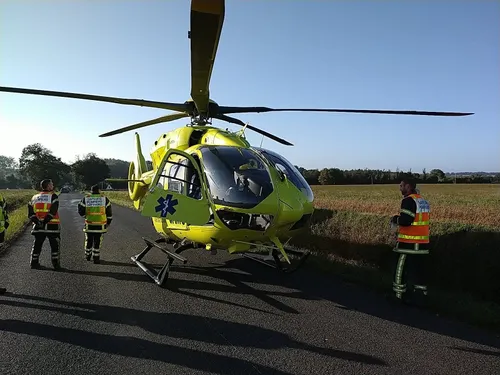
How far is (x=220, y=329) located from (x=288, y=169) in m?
3.18

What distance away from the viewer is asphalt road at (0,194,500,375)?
4055mm

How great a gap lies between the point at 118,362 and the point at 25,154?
94.5m

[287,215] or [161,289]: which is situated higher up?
[287,215]

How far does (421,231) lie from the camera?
21.1 feet

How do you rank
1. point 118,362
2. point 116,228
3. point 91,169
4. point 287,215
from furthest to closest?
point 91,169 → point 116,228 → point 287,215 → point 118,362

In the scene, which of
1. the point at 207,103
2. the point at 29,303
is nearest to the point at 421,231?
the point at 207,103

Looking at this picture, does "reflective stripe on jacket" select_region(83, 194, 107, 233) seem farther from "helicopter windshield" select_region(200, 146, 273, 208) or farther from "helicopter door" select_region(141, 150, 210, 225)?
"helicopter windshield" select_region(200, 146, 273, 208)

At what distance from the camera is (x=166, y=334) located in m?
4.84

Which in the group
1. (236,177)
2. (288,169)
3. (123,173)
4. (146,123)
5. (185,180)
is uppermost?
(146,123)

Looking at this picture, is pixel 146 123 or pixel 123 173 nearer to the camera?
pixel 146 123

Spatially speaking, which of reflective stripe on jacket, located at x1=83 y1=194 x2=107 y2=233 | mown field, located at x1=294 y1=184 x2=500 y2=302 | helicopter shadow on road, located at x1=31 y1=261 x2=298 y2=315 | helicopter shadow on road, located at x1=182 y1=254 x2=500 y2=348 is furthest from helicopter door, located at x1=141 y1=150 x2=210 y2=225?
mown field, located at x1=294 y1=184 x2=500 y2=302

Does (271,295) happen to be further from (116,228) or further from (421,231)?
(116,228)

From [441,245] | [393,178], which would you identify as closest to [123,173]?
[393,178]

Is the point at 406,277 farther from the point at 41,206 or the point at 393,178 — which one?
the point at 393,178
